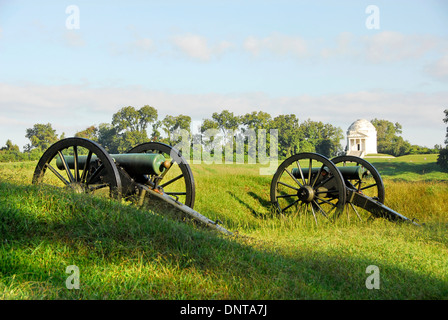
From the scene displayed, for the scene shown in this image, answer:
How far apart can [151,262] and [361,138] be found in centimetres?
7806

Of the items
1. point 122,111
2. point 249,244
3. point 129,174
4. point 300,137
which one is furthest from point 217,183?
point 300,137

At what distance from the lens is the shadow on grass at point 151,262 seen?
402cm

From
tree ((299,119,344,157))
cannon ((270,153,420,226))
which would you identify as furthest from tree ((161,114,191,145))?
cannon ((270,153,420,226))

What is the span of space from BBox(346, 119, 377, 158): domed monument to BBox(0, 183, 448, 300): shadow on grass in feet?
246

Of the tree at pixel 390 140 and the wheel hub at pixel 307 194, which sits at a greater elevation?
the tree at pixel 390 140

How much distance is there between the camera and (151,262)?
14.5ft

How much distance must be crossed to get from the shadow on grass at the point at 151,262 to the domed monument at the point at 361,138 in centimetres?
7500

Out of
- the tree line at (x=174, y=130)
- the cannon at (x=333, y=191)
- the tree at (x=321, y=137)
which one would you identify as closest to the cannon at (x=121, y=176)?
the cannon at (x=333, y=191)

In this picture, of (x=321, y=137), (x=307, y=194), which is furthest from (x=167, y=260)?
(x=321, y=137)

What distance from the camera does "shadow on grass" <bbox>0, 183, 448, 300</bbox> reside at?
Answer: 158 inches

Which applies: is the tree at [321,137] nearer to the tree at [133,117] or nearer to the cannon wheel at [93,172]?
the tree at [133,117]

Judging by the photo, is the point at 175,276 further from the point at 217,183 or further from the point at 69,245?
the point at 217,183

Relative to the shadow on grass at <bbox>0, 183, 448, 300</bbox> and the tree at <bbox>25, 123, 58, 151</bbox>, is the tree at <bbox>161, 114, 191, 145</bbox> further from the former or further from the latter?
the shadow on grass at <bbox>0, 183, 448, 300</bbox>
